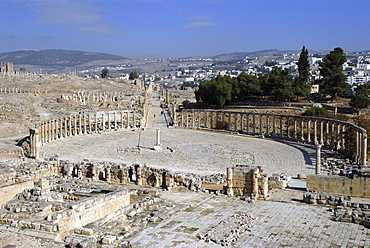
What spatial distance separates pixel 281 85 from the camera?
227ft

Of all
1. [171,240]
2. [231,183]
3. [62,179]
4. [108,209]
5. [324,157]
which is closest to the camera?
[171,240]

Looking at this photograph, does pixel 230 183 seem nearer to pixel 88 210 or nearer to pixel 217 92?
pixel 88 210

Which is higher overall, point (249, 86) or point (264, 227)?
point (249, 86)

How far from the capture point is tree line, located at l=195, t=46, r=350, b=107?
66062 millimetres

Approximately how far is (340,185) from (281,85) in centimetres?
4828

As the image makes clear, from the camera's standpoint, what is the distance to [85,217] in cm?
1750

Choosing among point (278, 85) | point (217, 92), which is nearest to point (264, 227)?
point (278, 85)

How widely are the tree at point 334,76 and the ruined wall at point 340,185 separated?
44027mm

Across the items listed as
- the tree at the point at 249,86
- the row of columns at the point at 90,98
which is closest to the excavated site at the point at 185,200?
the tree at the point at 249,86

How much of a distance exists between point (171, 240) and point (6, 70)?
→ 562 ft

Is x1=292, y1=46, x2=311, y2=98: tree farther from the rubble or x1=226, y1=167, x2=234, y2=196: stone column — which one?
the rubble

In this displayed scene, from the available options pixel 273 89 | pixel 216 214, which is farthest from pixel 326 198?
pixel 273 89

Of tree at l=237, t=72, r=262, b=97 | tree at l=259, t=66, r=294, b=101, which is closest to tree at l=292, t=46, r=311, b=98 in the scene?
tree at l=259, t=66, r=294, b=101

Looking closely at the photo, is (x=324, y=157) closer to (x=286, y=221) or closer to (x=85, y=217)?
(x=286, y=221)
